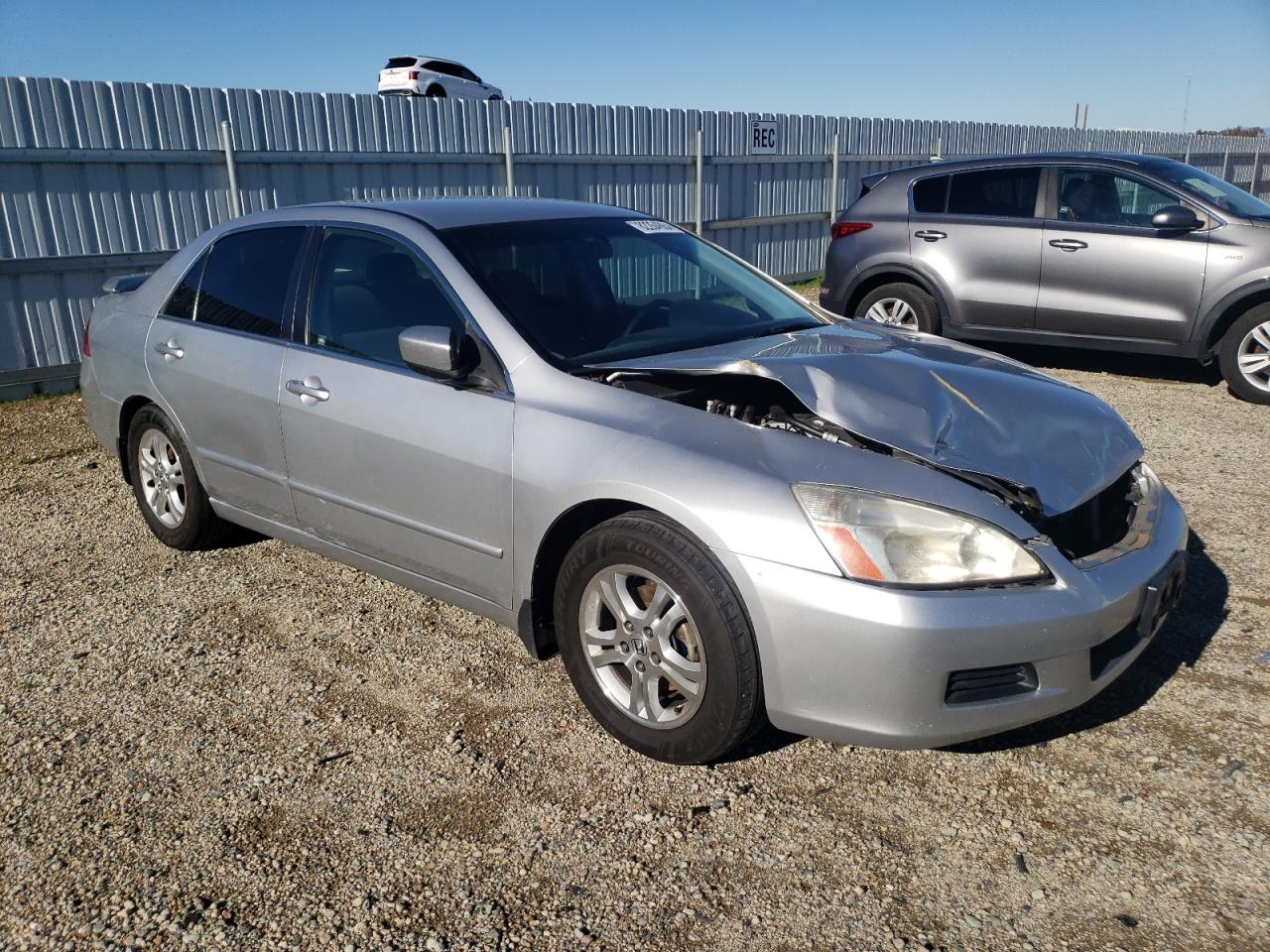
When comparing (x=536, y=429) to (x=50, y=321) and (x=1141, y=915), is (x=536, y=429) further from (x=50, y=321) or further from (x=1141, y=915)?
(x=50, y=321)

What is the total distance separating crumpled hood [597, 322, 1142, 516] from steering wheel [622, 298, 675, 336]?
286 mm

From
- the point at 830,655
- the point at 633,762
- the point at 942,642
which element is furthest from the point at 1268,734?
the point at 633,762

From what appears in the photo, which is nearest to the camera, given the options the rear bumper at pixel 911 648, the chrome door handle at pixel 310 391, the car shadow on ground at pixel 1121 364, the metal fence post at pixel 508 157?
the rear bumper at pixel 911 648

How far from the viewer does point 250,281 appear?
4.43 meters

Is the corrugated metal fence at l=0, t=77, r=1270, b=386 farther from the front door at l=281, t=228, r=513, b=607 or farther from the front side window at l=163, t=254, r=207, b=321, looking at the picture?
the front door at l=281, t=228, r=513, b=607

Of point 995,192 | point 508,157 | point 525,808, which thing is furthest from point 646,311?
point 508,157

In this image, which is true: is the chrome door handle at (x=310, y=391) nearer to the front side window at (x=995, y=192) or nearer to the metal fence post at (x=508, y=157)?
the front side window at (x=995, y=192)

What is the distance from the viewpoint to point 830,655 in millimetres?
2707

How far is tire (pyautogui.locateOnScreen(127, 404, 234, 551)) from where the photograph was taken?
4.75 metres

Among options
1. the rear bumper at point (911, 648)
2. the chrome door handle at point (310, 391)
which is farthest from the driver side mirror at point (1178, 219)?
the chrome door handle at point (310, 391)

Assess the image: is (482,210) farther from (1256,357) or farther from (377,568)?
(1256,357)

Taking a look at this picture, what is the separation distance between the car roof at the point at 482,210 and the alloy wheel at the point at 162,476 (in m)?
1.35

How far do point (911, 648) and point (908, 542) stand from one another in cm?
28

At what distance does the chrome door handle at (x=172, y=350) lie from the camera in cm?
459
